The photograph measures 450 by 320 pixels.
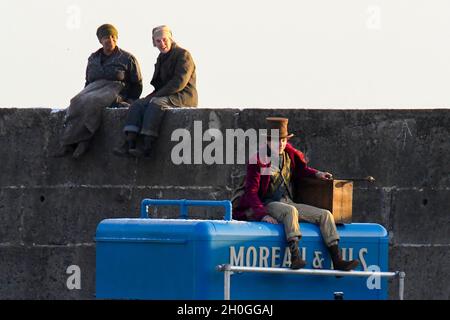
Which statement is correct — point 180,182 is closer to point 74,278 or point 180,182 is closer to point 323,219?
point 74,278

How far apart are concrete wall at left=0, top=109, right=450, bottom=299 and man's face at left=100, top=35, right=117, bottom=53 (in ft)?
1.91

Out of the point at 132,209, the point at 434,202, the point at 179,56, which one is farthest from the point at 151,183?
the point at 434,202

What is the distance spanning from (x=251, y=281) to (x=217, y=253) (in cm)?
41

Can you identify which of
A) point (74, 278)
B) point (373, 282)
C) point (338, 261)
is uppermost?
point (338, 261)

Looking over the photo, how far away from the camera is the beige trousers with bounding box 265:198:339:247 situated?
12.1 metres

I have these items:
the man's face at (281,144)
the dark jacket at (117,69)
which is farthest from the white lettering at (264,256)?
the dark jacket at (117,69)

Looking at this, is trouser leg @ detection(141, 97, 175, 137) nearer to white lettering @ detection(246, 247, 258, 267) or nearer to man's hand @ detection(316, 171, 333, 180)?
man's hand @ detection(316, 171, 333, 180)

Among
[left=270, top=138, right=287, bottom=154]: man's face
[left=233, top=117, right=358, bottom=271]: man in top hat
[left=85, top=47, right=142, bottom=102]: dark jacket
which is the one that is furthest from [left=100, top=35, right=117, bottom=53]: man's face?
[left=270, top=138, right=287, bottom=154]: man's face

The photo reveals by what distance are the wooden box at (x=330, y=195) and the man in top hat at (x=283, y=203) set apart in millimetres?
77

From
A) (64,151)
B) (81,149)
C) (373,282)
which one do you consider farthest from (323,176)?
(64,151)

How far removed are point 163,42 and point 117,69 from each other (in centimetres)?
69

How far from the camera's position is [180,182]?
52.1 ft

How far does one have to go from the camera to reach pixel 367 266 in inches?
498
